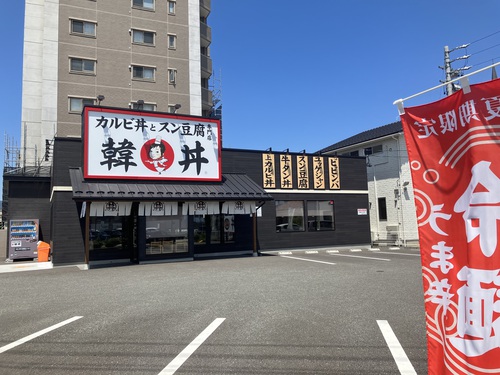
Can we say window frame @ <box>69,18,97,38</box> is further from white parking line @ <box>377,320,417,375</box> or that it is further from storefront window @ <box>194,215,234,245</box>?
white parking line @ <box>377,320,417,375</box>

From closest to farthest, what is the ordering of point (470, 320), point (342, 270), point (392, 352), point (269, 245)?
point (470, 320), point (392, 352), point (342, 270), point (269, 245)

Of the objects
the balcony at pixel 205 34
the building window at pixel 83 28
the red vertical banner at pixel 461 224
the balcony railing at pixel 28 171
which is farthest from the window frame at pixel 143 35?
the red vertical banner at pixel 461 224

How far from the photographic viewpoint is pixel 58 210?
15195mm

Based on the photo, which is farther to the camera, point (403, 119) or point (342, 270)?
point (342, 270)

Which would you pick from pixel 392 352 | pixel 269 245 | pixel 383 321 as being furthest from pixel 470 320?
pixel 269 245

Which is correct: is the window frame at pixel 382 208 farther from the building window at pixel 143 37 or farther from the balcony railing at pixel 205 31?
the building window at pixel 143 37

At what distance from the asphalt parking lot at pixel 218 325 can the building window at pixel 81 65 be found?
812 inches

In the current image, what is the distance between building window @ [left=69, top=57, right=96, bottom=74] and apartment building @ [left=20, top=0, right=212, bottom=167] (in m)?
0.07

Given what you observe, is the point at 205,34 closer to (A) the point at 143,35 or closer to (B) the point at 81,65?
(A) the point at 143,35

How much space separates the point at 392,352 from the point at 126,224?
14243 mm

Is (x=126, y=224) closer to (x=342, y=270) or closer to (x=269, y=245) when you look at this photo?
(x=269, y=245)

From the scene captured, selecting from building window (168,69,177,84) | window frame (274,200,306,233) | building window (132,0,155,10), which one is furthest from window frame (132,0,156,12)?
window frame (274,200,306,233)

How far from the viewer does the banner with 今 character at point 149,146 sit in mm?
15188

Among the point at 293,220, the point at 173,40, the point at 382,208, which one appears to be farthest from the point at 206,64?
the point at 382,208
